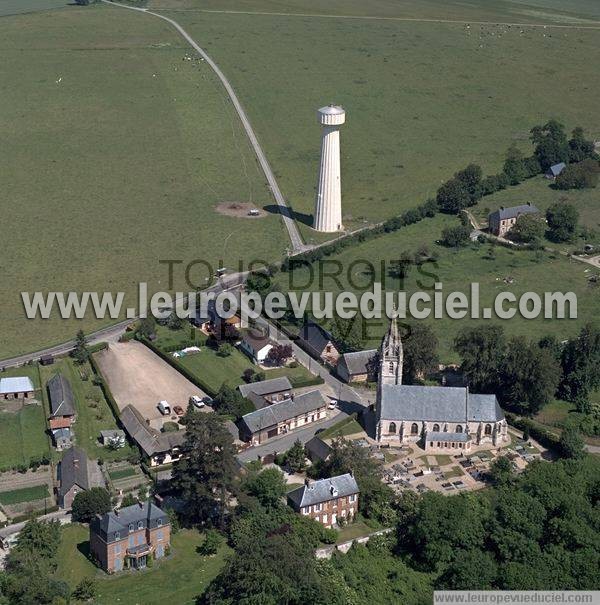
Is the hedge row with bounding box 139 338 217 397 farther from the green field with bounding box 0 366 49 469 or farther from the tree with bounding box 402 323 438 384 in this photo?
the tree with bounding box 402 323 438 384

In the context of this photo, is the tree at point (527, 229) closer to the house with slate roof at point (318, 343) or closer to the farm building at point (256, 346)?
the house with slate roof at point (318, 343)

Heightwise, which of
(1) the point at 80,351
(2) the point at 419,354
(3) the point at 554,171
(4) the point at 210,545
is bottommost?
(4) the point at 210,545

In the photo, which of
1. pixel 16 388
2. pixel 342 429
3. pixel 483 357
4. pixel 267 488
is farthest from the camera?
pixel 483 357

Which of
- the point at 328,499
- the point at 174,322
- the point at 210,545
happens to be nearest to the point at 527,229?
the point at 174,322

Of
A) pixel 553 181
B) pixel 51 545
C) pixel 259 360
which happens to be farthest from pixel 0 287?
pixel 553 181

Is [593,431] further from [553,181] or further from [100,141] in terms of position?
[100,141]

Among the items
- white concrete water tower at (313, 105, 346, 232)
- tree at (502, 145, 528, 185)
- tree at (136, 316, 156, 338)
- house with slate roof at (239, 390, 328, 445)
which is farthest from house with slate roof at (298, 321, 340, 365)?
tree at (502, 145, 528, 185)

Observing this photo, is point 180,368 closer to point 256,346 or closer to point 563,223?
point 256,346
